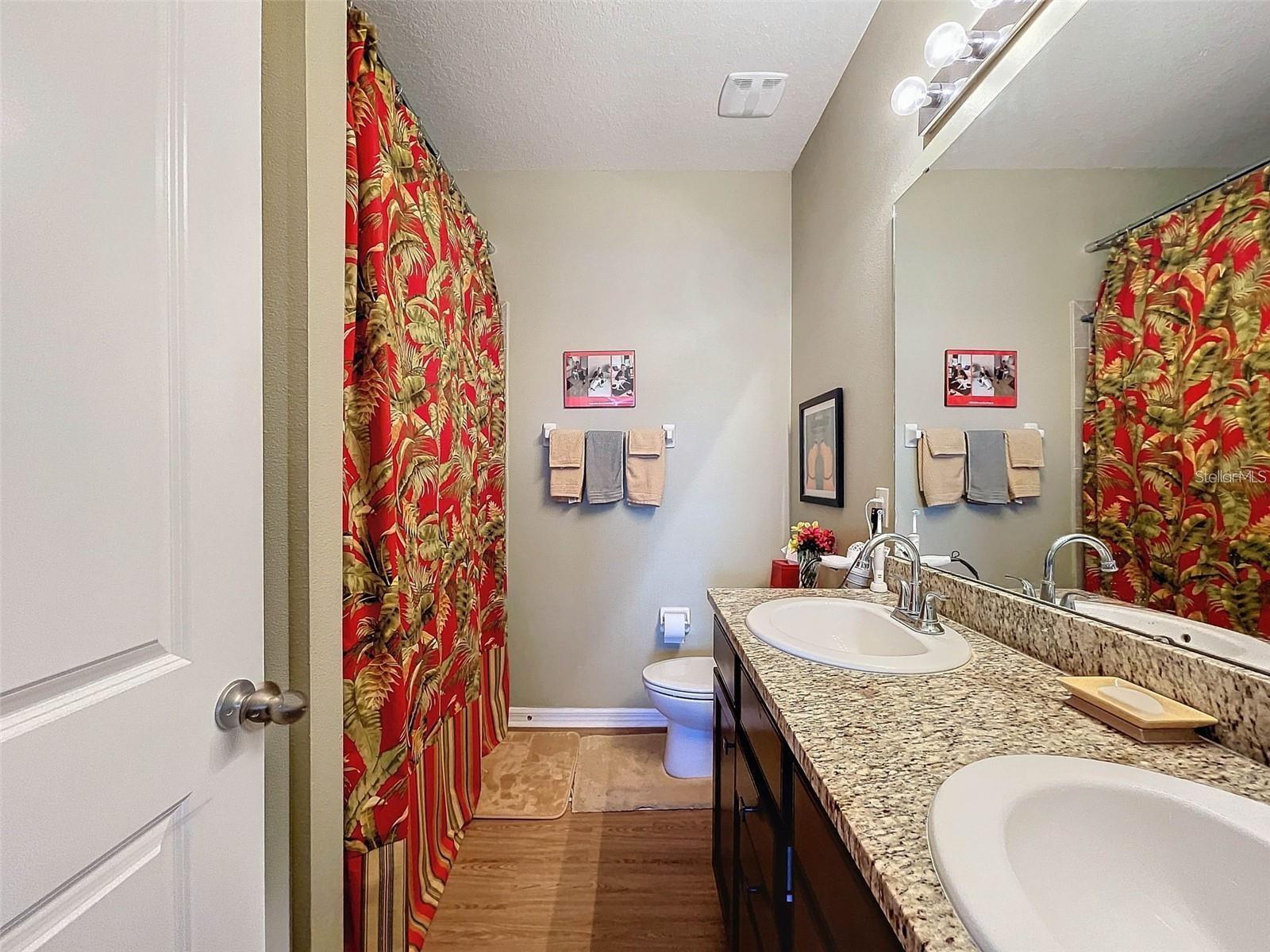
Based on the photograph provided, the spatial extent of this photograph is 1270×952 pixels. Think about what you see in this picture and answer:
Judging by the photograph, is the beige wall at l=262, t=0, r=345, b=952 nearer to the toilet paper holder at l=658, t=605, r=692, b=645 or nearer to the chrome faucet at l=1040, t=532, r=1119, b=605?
the chrome faucet at l=1040, t=532, r=1119, b=605

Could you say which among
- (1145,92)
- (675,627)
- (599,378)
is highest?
(1145,92)

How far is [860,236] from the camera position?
1667 millimetres

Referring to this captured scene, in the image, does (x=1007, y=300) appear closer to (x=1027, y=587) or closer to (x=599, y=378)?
(x=1027, y=587)

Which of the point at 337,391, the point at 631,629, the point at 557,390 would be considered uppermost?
the point at 557,390

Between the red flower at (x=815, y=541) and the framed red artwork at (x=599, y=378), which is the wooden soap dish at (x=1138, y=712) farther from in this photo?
A: the framed red artwork at (x=599, y=378)

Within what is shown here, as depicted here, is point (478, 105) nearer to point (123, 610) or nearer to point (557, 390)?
point (557, 390)

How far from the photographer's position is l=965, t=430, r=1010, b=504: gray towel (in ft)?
3.43

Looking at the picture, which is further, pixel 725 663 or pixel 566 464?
pixel 566 464

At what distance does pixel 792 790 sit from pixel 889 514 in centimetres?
98

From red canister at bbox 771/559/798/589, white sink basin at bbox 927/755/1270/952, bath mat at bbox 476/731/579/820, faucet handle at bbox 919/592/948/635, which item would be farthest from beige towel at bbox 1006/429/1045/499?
bath mat at bbox 476/731/579/820

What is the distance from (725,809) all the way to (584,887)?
55 centimetres

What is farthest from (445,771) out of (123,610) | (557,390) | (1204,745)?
(1204,745)

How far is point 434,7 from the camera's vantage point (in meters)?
1.51

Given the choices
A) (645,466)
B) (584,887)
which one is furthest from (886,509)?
(584,887)
